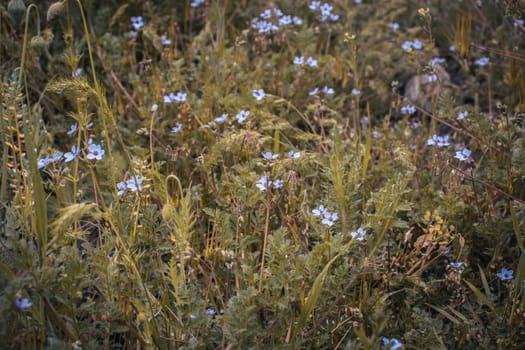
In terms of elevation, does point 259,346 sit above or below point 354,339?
above

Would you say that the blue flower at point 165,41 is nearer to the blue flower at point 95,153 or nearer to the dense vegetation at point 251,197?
the dense vegetation at point 251,197

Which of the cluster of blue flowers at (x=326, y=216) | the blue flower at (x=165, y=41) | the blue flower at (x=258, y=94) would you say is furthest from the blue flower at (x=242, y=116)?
the blue flower at (x=165, y=41)

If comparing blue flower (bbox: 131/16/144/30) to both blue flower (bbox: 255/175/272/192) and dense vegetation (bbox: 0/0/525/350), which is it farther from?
blue flower (bbox: 255/175/272/192)

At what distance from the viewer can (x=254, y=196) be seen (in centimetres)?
190

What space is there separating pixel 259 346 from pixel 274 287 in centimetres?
16

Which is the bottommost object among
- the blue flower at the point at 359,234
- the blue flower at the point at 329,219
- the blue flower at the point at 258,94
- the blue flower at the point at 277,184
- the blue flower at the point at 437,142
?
the blue flower at the point at 437,142

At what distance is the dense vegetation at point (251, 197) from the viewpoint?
61.8 inches

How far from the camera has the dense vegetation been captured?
61.8 inches

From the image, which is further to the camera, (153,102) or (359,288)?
(153,102)

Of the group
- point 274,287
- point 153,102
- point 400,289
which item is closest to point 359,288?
point 400,289

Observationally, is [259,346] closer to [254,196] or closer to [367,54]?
[254,196]

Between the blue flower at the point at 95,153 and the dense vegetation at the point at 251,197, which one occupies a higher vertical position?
the blue flower at the point at 95,153

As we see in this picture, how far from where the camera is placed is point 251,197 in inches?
74.9

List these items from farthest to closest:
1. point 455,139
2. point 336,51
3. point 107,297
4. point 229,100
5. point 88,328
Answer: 1. point 336,51
2. point 455,139
3. point 229,100
4. point 107,297
5. point 88,328
